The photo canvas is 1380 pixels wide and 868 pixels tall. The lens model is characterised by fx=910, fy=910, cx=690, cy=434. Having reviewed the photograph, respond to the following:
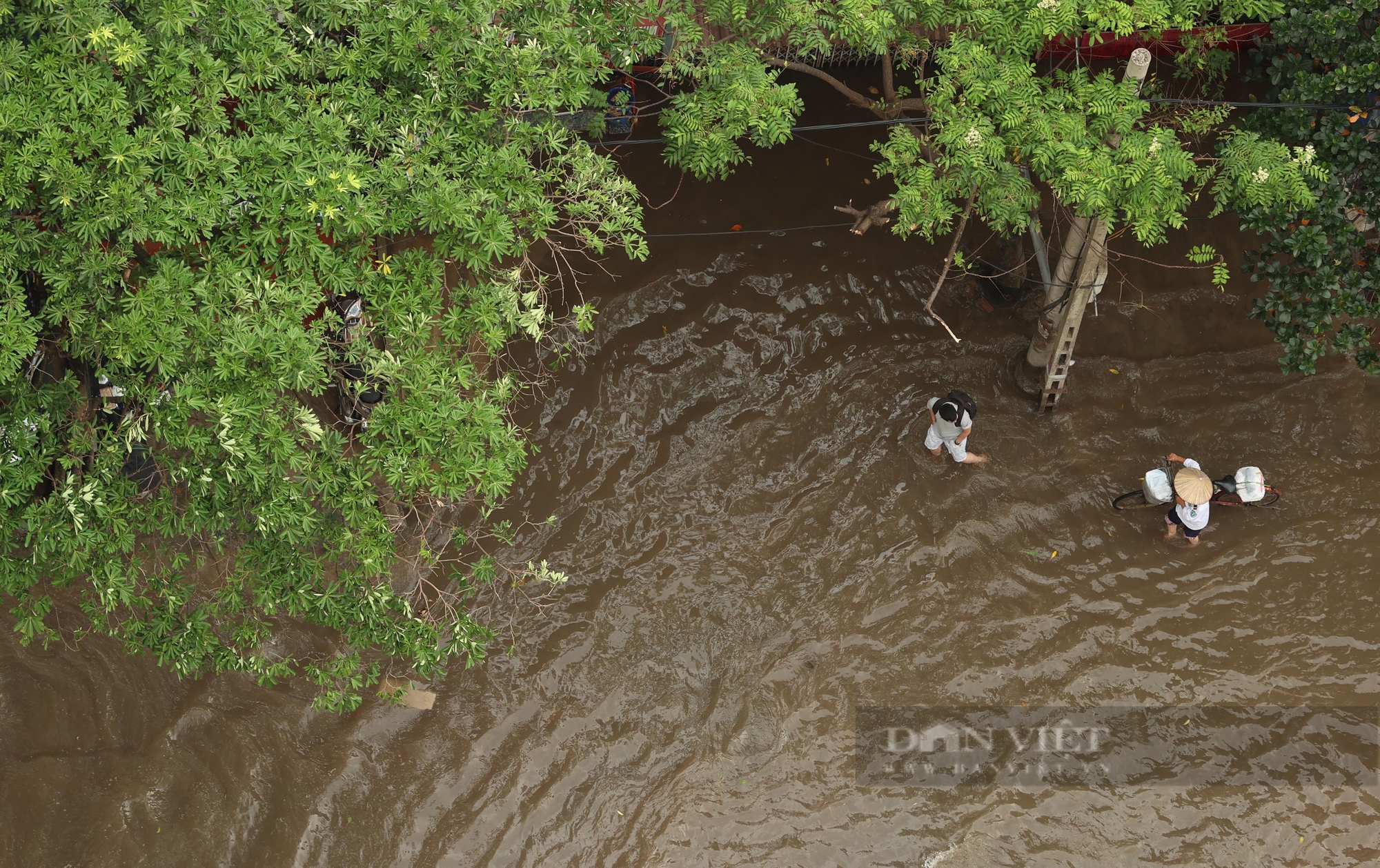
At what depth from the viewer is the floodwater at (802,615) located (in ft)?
25.9

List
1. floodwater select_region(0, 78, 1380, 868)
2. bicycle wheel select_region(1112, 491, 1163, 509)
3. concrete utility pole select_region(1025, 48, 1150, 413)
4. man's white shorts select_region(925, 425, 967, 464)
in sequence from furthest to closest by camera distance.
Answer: bicycle wheel select_region(1112, 491, 1163, 509), man's white shorts select_region(925, 425, 967, 464), concrete utility pole select_region(1025, 48, 1150, 413), floodwater select_region(0, 78, 1380, 868)

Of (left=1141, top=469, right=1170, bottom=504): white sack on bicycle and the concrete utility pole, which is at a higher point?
the concrete utility pole

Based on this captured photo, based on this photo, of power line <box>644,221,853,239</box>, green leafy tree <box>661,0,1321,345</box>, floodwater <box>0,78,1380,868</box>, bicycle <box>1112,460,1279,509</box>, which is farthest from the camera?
power line <box>644,221,853,239</box>

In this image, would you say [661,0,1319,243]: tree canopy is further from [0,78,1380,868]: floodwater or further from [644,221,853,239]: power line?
[644,221,853,239]: power line

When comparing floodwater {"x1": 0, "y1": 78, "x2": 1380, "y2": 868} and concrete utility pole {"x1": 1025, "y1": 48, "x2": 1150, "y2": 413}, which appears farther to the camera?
concrete utility pole {"x1": 1025, "y1": 48, "x2": 1150, "y2": 413}

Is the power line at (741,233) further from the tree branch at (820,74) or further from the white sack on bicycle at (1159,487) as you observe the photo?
the white sack on bicycle at (1159,487)

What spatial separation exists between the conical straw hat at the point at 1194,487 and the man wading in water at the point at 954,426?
1.84m

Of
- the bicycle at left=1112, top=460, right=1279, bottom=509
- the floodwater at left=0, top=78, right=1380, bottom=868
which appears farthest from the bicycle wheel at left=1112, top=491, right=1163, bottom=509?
the floodwater at left=0, top=78, right=1380, bottom=868

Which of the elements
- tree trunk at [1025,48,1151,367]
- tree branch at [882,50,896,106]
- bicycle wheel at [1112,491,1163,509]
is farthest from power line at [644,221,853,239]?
bicycle wheel at [1112,491,1163,509]

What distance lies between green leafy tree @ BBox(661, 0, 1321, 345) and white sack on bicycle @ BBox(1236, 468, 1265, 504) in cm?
286

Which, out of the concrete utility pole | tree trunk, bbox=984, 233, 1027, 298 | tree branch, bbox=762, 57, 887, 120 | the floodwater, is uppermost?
tree branch, bbox=762, 57, 887, 120

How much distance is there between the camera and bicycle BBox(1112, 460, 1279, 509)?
9062 millimetres

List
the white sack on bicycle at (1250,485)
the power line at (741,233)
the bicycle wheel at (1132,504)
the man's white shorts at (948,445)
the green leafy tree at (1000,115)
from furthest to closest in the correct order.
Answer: the power line at (741,233) < the bicycle wheel at (1132,504) < the man's white shorts at (948,445) < the white sack on bicycle at (1250,485) < the green leafy tree at (1000,115)

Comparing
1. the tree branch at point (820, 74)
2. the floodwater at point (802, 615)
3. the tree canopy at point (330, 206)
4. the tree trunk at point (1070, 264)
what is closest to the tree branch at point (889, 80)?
the tree branch at point (820, 74)
